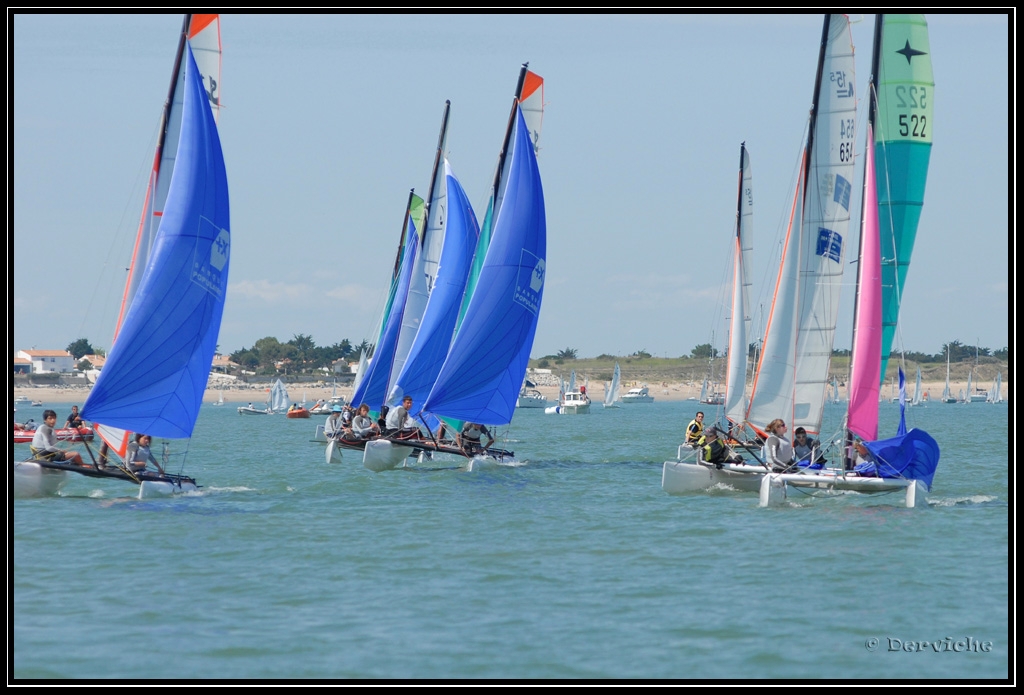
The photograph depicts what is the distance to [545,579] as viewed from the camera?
50.5 feet

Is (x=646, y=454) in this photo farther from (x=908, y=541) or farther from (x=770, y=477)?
(x=908, y=541)

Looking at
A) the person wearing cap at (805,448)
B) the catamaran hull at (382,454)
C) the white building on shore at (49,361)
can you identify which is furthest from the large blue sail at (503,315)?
the white building on shore at (49,361)

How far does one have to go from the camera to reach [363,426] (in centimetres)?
3055

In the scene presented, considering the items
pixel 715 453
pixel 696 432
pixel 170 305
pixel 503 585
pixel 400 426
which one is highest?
pixel 170 305

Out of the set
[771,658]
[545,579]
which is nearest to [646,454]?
[545,579]

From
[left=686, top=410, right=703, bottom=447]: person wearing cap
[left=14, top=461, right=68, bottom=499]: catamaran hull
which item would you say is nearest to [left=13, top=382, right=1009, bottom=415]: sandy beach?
[left=686, top=410, right=703, bottom=447]: person wearing cap

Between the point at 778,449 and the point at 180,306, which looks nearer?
the point at 180,306

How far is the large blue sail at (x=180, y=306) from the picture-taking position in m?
19.4

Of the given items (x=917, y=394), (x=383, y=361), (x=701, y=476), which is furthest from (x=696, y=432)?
(x=917, y=394)

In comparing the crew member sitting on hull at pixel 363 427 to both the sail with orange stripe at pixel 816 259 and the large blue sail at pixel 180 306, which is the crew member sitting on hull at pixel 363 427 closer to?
the large blue sail at pixel 180 306

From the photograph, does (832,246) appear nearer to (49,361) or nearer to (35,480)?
(35,480)

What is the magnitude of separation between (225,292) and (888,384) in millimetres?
155907

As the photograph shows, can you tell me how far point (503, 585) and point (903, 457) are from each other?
27.5 feet

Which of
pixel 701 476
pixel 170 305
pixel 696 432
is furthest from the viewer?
pixel 696 432
